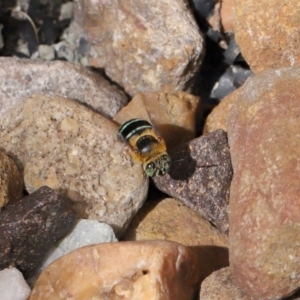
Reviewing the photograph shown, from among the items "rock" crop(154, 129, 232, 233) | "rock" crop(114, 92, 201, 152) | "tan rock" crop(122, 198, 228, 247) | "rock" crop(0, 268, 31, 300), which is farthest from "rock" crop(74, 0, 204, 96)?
"rock" crop(0, 268, 31, 300)

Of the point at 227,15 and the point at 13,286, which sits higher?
the point at 227,15

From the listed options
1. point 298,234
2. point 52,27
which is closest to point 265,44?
point 298,234

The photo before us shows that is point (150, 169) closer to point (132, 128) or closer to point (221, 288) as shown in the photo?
point (132, 128)

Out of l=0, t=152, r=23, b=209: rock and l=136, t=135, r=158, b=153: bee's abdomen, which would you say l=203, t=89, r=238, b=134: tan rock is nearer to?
l=136, t=135, r=158, b=153: bee's abdomen

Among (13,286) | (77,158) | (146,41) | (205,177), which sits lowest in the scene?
(13,286)

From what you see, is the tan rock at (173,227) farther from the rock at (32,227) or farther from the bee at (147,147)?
the rock at (32,227)

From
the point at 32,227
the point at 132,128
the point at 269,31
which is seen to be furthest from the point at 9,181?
the point at 269,31

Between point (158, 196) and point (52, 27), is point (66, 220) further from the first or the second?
point (52, 27)
